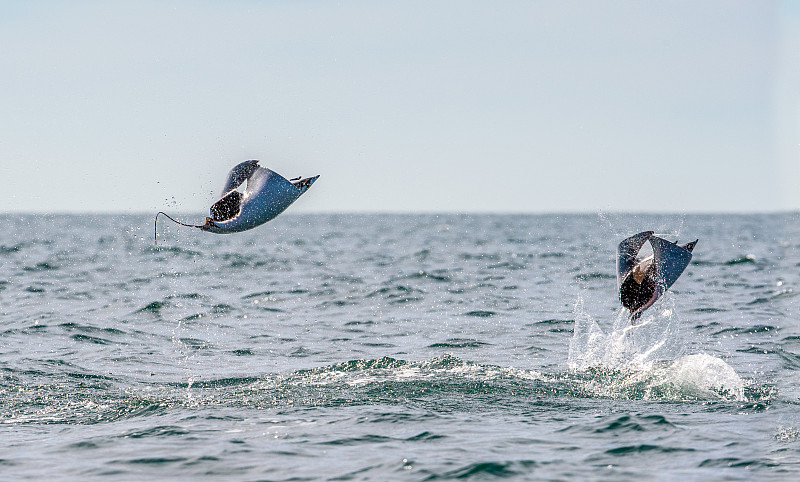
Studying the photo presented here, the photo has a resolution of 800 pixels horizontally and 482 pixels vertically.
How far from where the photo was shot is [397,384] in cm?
1262

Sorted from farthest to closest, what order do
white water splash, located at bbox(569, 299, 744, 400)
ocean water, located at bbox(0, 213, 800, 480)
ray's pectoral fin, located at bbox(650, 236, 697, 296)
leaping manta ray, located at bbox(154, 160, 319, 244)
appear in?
1. white water splash, located at bbox(569, 299, 744, 400)
2. ray's pectoral fin, located at bbox(650, 236, 697, 296)
3. leaping manta ray, located at bbox(154, 160, 319, 244)
4. ocean water, located at bbox(0, 213, 800, 480)

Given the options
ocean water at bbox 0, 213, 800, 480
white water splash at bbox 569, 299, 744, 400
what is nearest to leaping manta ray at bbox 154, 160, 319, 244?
ocean water at bbox 0, 213, 800, 480

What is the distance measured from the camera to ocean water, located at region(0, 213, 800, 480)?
914cm

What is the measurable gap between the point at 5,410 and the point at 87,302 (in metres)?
12.8

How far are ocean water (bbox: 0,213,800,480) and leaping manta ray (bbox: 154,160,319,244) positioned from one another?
2312 millimetres

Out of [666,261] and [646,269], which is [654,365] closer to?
[646,269]

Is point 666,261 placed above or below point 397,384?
above

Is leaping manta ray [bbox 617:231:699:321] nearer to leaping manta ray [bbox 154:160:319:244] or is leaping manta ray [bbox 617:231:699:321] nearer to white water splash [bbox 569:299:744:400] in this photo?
white water splash [bbox 569:299:744:400]

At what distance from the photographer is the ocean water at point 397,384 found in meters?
9.14

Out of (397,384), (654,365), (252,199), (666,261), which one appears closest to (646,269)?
(666,261)

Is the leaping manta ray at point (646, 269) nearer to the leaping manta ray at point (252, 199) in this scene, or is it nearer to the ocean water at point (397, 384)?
the ocean water at point (397, 384)

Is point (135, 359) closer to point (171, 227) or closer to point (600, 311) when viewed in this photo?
point (600, 311)

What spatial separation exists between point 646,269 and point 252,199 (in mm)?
5153

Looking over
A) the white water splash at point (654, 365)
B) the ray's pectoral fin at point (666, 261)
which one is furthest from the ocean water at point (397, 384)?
the ray's pectoral fin at point (666, 261)
